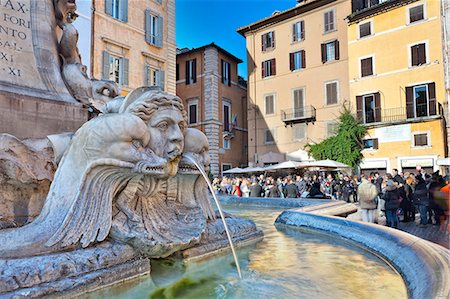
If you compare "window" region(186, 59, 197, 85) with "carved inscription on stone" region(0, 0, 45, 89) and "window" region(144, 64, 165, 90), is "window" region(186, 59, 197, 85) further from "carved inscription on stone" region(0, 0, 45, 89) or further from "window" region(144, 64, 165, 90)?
"carved inscription on stone" region(0, 0, 45, 89)

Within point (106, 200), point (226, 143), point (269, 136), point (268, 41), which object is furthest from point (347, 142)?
point (106, 200)

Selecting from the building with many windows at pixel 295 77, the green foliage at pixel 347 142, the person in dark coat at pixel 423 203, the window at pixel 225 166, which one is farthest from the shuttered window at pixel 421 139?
the person in dark coat at pixel 423 203

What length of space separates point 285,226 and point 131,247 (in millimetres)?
2208

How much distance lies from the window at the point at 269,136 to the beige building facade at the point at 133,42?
10.2 meters

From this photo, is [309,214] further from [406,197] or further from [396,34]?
[396,34]

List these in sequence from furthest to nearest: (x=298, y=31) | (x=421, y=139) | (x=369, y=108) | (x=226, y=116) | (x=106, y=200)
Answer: (x=226, y=116) < (x=298, y=31) < (x=369, y=108) < (x=421, y=139) < (x=106, y=200)

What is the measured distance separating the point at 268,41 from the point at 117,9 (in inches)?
555

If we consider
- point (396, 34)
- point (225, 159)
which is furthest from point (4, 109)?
point (225, 159)

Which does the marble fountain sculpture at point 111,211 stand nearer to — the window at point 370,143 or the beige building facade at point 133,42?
the beige building facade at point 133,42

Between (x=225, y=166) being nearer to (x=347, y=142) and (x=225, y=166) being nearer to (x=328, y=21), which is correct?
(x=347, y=142)

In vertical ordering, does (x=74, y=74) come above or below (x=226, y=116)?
below

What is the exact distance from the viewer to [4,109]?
2.92 meters

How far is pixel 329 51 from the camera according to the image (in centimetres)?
2794

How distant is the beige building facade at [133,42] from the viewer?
1933 centimetres
